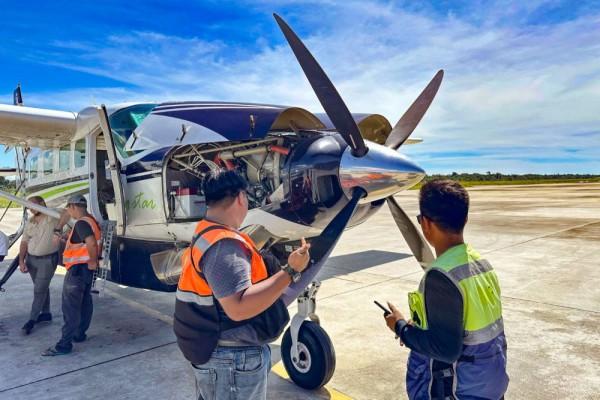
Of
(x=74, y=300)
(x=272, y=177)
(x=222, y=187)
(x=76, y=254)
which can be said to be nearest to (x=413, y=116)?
(x=272, y=177)

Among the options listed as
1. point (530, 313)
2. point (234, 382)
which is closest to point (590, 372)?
point (530, 313)

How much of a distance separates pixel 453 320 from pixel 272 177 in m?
2.53

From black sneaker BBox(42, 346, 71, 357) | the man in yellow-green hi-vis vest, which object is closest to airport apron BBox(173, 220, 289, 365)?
the man in yellow-green hi-vis vest

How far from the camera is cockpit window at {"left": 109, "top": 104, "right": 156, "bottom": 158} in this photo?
4750 millimetres

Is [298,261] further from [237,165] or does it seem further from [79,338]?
[79,338]

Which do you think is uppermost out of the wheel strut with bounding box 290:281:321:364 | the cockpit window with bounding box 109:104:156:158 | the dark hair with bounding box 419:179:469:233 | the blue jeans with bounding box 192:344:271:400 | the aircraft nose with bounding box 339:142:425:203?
the cockpit window with bounding box 109:104:156:158

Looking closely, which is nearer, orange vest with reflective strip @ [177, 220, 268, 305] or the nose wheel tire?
orange vest with reflective strip @ [177, 220, 268, 305]

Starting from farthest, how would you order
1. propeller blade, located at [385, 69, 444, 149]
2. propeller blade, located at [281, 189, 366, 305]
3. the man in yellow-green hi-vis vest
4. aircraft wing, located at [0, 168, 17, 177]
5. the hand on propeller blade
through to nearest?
1. aircraft wing, located at [0, 168, 17, 177]
2. propeller blade, located at [385, 69, 444, 149]
3. propeller blade, located at [281, 189, 366, 305]
4. the hand on propeller blade
5. the man in yellow-green hi-vis vest

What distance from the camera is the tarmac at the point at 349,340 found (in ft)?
12.4

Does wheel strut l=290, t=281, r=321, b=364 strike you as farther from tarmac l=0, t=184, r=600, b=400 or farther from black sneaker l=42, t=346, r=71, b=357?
black sneaker l=42, t=346, r=71, b=357

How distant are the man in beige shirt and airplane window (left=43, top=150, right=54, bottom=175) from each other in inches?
67.0

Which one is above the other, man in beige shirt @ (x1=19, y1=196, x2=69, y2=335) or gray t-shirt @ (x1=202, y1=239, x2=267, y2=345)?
gray t-shirt @ (x1=202, y1=239, x2=267, y2=345)

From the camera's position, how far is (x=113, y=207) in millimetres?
5453

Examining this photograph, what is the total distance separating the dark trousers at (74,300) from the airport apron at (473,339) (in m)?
4.00
